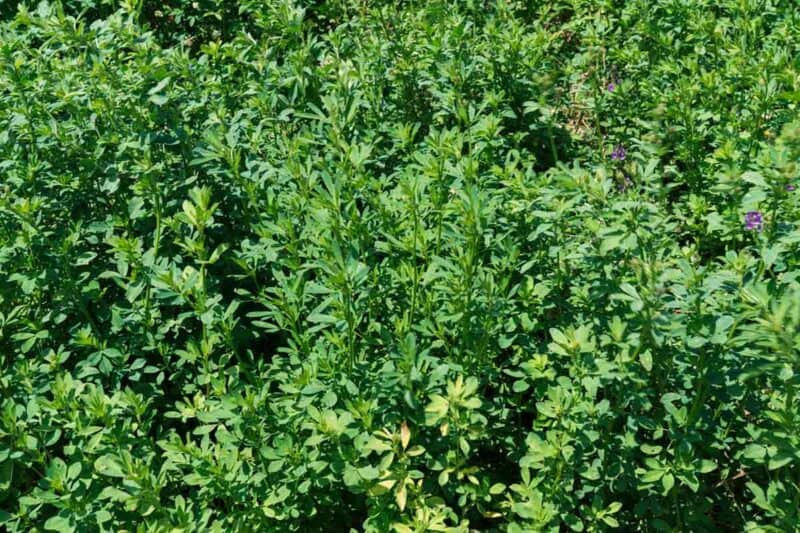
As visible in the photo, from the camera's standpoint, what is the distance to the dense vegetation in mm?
2590

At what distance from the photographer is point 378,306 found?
303cm

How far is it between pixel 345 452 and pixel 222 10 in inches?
126

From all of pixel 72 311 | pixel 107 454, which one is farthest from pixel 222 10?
pixel 107 454

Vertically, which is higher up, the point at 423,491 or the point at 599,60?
the point at 599,60

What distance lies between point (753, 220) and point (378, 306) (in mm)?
1311

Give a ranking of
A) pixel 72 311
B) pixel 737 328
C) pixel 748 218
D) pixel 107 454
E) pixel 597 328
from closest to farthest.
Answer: pixel 737 328 → pixel 107 454 → pixel 597 328 → pixel 748 218 → pixel 72 311

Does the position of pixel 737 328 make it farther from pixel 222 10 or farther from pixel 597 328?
pixel 222 10

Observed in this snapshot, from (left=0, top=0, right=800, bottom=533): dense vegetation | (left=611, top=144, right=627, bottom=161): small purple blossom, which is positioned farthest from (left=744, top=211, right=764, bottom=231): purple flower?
(left=611, top=144, right=627, bottom=161): small purple blossom

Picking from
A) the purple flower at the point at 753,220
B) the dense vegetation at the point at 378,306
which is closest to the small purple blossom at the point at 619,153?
the dense vegetation at the point at 378,306

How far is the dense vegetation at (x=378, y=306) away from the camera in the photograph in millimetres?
2590

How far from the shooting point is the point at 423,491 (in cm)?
275

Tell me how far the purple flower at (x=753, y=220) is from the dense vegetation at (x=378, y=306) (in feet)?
0.08

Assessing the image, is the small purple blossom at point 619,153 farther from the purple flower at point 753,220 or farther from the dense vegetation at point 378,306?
the purple flower at point 753,220

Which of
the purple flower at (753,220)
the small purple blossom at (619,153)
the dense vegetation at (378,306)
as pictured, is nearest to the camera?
Answer: the dense vegetation at (378,306)
